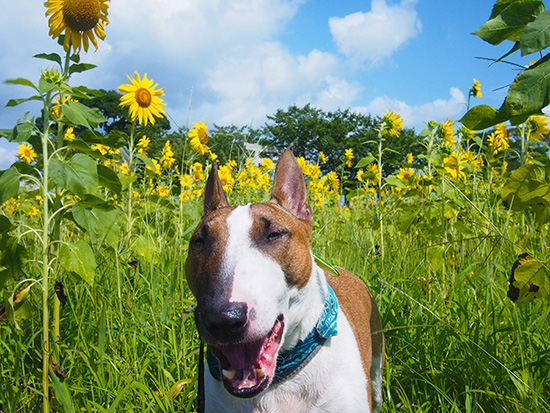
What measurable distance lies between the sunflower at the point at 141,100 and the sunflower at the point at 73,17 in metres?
0.94

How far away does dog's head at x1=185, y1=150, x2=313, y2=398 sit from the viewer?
1551 mm

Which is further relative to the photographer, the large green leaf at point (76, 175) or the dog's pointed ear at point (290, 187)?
the dog's pointed ear at point (290, 187)

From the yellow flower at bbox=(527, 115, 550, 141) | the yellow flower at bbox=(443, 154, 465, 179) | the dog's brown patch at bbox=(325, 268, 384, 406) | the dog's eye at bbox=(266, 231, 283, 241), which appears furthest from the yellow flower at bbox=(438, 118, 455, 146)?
the dog's eye at bbox=(266, 231, 283, 241)

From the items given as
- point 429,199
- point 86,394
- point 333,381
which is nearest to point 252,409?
point 333,381

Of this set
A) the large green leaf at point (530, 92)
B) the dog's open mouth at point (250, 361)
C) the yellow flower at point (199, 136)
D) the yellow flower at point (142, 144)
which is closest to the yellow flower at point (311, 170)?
the yellow flower at point (199, 136)

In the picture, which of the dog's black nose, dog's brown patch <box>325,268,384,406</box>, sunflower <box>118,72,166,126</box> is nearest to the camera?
the dog's black nose

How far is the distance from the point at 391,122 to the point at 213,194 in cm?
272

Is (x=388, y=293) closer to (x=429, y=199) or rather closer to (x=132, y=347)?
(x=429, y=199)

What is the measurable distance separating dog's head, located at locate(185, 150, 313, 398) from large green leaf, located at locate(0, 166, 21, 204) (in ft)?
2.61

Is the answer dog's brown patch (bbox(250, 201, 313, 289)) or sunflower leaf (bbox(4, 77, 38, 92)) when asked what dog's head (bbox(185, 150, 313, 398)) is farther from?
sunflower leaf (bbox(4, 77, 38, 92))

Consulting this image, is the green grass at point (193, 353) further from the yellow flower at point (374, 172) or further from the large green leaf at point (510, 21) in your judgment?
the yellow flower at point (374, 172)

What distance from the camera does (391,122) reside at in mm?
4531

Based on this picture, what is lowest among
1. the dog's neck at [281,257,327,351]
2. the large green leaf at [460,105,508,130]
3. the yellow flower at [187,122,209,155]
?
the dog's neck at [281,257,327,351]

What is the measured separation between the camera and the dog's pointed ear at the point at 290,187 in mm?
2418
